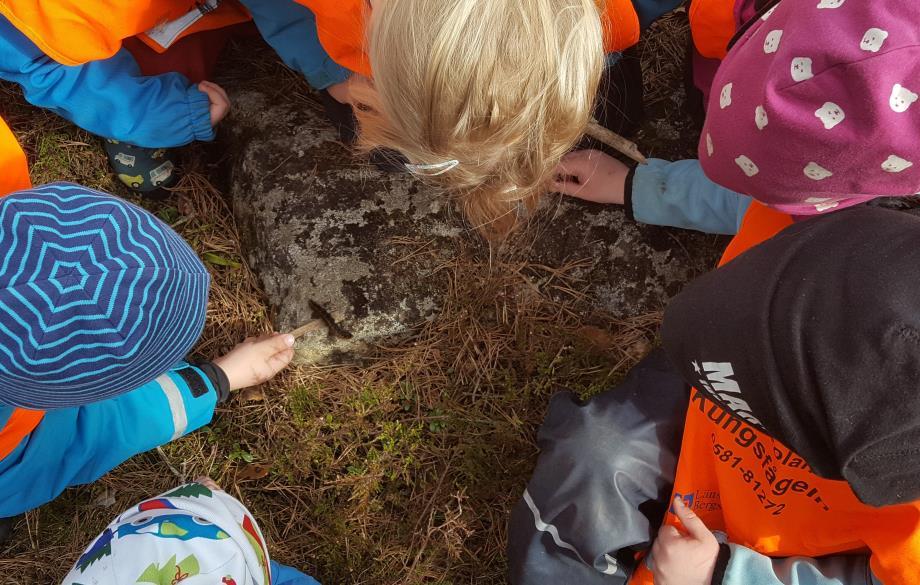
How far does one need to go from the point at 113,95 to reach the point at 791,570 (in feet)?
7.21

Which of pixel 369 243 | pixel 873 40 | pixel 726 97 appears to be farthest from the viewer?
pixel 369 243

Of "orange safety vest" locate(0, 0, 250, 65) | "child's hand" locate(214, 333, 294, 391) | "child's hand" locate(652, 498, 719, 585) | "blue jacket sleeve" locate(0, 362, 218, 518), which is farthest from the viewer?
"child's hand" locate(214, 333, 294, 391)

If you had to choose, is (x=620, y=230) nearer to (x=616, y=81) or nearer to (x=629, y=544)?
(x=616, y=81)

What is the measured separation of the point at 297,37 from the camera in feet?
6.21

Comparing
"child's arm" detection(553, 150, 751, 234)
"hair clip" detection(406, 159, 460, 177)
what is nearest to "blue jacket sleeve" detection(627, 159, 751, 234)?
"child's arm" detection(553, 150, 751, 234)

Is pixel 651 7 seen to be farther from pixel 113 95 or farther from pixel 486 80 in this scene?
pixel 113 95

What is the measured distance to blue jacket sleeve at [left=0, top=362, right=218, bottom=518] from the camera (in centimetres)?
181

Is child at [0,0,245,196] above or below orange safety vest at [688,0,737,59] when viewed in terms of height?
below

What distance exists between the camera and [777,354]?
1002mm

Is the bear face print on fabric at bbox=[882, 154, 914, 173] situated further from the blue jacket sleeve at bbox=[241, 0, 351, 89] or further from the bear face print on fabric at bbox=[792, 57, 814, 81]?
the blue jacket sleeve at bbox=[241, 0, 351, 89]

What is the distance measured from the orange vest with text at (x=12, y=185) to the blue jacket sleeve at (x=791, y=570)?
1.80m

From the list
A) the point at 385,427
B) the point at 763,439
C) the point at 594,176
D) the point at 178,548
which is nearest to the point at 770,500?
the point at 763,439

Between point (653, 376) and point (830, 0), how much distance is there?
993 millimetres

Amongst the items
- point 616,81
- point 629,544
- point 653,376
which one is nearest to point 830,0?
point 616,81
